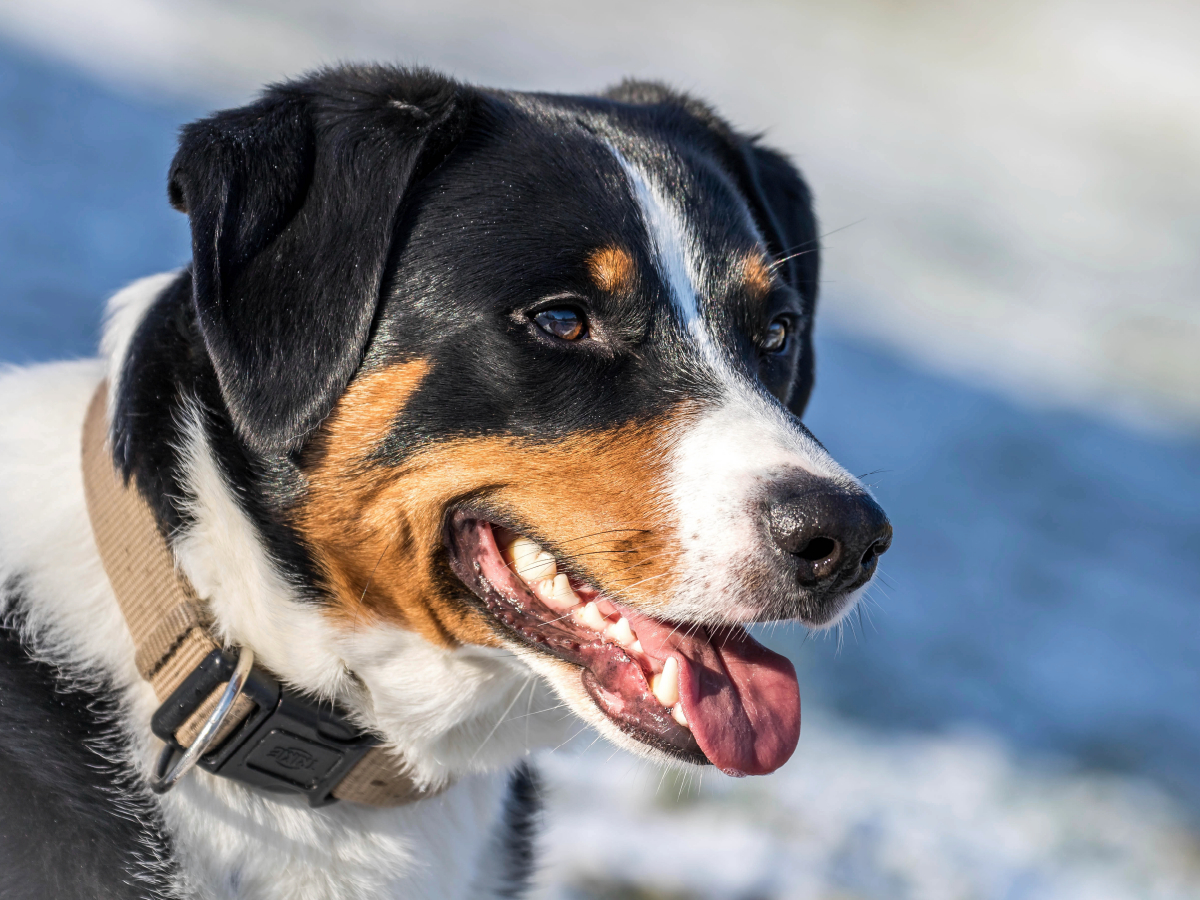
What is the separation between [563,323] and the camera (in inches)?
91.9

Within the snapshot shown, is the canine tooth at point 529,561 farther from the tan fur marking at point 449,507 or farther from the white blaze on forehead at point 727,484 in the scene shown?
the white blaze on forehead at point 727,484

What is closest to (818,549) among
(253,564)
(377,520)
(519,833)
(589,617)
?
(589,617)

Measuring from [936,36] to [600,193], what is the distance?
14.5 metres

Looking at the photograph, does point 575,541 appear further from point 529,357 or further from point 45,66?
point 45,66

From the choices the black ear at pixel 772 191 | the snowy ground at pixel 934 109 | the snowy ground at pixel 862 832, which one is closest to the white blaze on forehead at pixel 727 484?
the black ear at pixel 772 191

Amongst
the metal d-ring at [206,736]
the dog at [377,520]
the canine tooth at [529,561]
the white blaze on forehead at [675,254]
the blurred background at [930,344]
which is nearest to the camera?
the metal d-ring at [206,736]

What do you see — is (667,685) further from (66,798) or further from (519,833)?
(66,798)

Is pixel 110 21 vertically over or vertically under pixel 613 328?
under

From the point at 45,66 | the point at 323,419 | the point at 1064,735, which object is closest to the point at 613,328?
the point at 323,419

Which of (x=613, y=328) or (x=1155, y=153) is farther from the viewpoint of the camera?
(x=1155, y=153)

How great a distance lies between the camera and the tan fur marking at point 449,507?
86.0 inches

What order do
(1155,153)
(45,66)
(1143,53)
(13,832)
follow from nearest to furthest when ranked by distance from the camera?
1. (13,832)
2. (45,66)
3. (1155,153)
4. (1143,53)

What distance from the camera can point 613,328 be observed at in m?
2.36

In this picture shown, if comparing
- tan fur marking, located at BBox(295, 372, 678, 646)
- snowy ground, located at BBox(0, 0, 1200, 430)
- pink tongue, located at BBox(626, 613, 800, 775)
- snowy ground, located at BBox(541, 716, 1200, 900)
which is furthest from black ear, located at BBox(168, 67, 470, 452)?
snowy ground, located at BBox(0, 0, 1200, 430)
